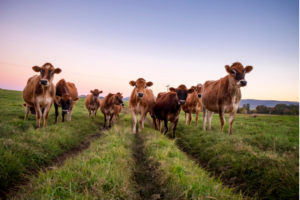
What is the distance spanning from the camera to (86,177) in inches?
124

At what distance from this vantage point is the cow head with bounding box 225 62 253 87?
7.07 m

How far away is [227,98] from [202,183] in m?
5.65

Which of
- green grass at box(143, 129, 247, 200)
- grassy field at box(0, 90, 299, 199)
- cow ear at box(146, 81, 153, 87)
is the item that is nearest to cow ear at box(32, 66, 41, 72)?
grassy field at box(0, 90, 299, 199)

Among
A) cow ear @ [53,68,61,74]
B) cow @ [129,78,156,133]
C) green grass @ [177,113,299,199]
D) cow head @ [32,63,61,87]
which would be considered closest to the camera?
green grass @ [177,113,299,199]

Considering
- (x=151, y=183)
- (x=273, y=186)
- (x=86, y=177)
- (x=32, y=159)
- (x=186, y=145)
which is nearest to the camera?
(x=86, y=177)

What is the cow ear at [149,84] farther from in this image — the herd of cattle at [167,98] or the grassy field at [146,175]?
the grassy field at [146,175]

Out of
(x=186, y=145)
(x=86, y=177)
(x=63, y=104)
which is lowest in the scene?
(x=186, y=145)

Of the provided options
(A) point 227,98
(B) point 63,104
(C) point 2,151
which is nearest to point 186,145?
(A) point 227,98

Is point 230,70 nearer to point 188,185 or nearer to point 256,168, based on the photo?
point 256,168

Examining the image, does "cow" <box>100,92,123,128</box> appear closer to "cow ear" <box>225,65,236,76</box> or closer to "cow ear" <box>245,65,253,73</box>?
"cow ear" <box>225,65,236,76</box>

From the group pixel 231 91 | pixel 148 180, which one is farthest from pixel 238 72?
pixel 148 180

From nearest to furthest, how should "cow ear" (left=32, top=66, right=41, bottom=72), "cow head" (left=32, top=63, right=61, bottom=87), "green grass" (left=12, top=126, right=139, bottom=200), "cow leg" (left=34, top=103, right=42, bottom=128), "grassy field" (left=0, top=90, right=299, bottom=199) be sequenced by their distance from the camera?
"green grass" (left=12, top=126, right=139, bottom=200) < "grassy field" (left=0, top=90, right=299, bottom=199) < "cow leg" (left=34, top=103, right=42, bottom=128) < "cow head" (left=32, top=63, right=61, bottom=87) < "cow ear" (left=32, top=66, right=41, bottom=72)

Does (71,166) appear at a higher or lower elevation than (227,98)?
lower

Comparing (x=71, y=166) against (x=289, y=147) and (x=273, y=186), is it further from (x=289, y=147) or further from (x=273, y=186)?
(x=289, y=147)
